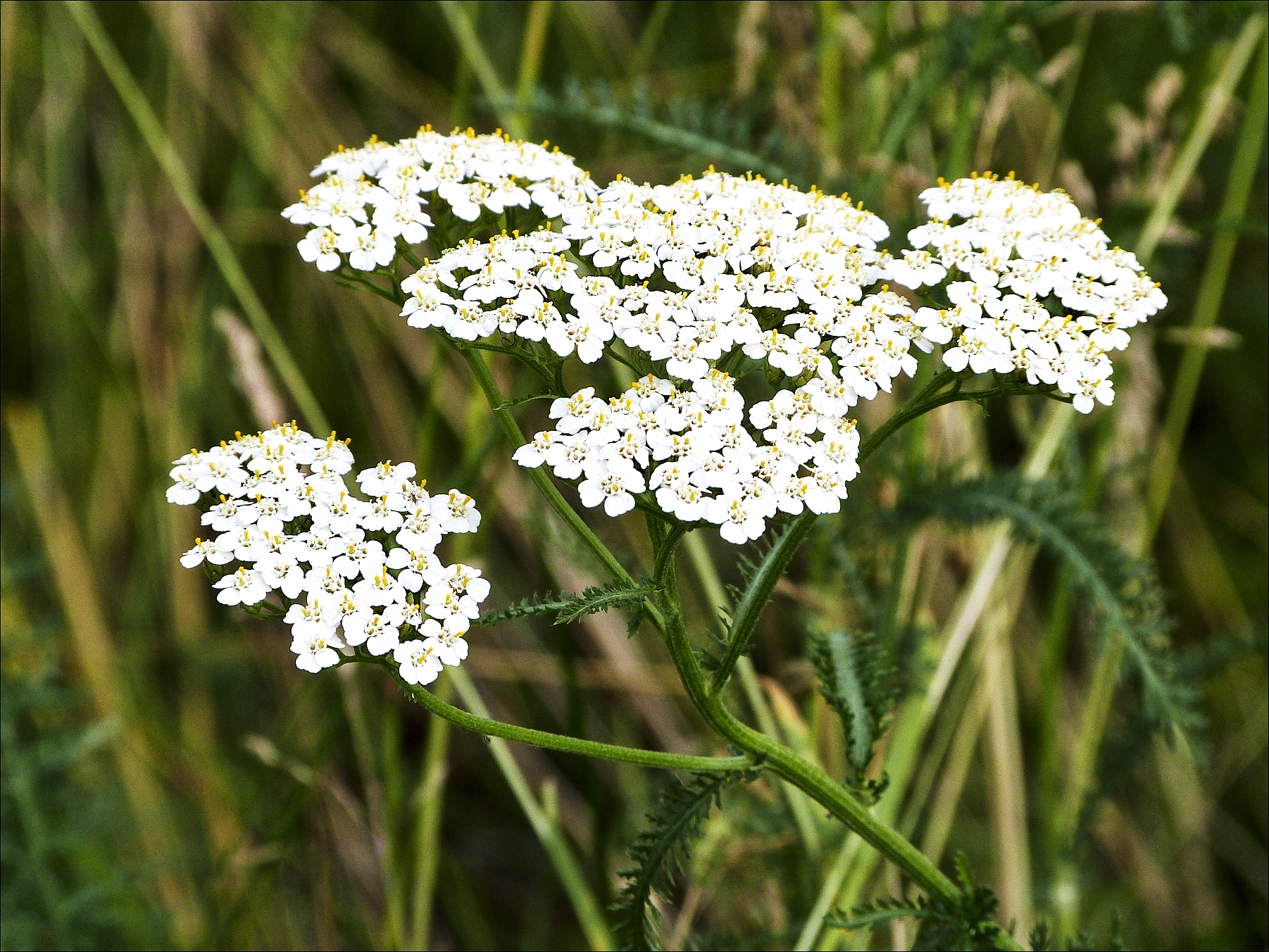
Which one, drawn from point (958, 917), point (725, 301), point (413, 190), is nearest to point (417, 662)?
point (725, 301)

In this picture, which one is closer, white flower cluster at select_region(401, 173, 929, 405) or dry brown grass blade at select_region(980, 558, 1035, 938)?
white flower cluster at select_region(401, 173, 929, 405)

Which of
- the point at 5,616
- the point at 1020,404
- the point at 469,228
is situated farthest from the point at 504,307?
the point at 5,616

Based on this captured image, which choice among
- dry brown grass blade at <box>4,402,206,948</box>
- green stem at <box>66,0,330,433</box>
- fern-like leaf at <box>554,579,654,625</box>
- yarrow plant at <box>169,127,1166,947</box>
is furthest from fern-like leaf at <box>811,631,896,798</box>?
dry brown grass blade at <box>4,402,206,948</box>

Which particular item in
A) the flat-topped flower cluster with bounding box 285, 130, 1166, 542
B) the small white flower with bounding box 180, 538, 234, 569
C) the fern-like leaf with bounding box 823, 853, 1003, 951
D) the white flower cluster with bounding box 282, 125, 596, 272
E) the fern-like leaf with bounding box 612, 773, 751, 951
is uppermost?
the white flower cluster with bounding box 282, 125, 596, 272

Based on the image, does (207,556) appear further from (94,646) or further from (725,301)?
(94,646)

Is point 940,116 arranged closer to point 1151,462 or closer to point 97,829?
point 1151,462

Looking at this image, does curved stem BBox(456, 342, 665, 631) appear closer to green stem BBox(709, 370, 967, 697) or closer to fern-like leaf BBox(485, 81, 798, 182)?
green stem BBox(709, 370, 967, 697)
